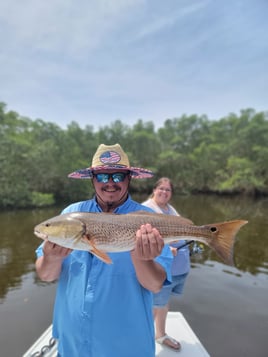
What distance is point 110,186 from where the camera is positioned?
2312 mm

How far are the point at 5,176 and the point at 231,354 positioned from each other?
23.6 meters

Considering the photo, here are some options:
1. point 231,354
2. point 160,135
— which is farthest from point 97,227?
point 160,135

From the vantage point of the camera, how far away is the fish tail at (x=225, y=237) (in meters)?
2.29

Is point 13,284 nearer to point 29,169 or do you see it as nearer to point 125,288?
point 125,288

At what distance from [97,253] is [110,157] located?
3.01 feet

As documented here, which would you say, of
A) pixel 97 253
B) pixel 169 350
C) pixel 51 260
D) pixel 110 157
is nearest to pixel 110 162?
pixel 110 157

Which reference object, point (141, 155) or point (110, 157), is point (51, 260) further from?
point (141, 155)

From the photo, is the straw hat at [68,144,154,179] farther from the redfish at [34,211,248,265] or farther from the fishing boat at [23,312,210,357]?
the fishing boat at [23,312,210,357]

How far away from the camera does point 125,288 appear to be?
1.98m

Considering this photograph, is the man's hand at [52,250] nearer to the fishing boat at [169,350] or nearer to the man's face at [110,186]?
the man's face at [110,186]

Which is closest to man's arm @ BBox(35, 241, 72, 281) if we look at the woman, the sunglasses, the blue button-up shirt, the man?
the man

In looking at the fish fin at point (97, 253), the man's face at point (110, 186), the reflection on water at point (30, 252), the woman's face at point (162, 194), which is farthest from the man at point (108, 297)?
the reflection on water at point (30, 252)

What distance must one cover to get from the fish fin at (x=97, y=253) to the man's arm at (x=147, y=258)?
0.21 meters

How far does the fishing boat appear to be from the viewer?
11.1 feet
